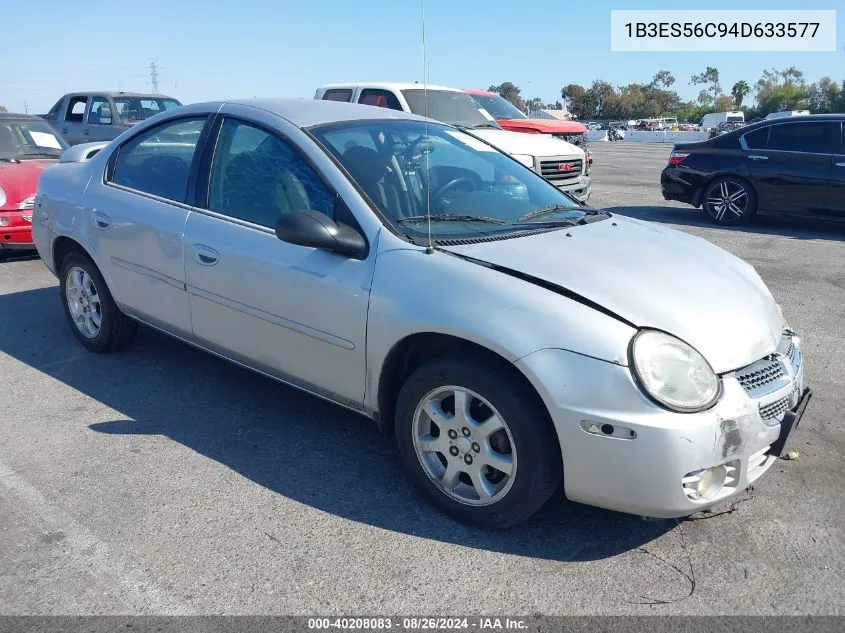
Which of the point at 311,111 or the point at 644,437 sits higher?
the point at 311,111

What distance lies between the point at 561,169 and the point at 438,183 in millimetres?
6780

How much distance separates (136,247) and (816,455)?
3.81m

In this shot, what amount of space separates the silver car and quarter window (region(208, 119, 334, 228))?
12mm

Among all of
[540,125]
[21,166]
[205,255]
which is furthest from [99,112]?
[205,255]

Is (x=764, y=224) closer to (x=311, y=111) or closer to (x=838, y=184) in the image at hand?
(x=838, y=184)

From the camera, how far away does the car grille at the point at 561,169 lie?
995cm

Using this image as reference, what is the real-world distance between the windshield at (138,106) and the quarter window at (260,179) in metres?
9.71

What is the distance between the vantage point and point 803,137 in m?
9.63

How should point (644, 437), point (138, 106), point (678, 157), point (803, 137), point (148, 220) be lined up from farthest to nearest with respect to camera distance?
point (138, 106)
point (678, 157)
point (803, 137)
point (148, 220)
point (644, 437)

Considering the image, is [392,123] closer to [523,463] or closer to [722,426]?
[523,463]

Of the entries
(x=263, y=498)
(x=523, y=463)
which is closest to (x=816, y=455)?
(x=523, y=463)

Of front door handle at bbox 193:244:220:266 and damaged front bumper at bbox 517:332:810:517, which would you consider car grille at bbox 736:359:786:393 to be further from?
front door handle at bbox 193:244:220:266

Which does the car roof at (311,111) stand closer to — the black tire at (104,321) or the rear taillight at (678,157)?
the black tire at (104,321)

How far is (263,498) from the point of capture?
130 inches
